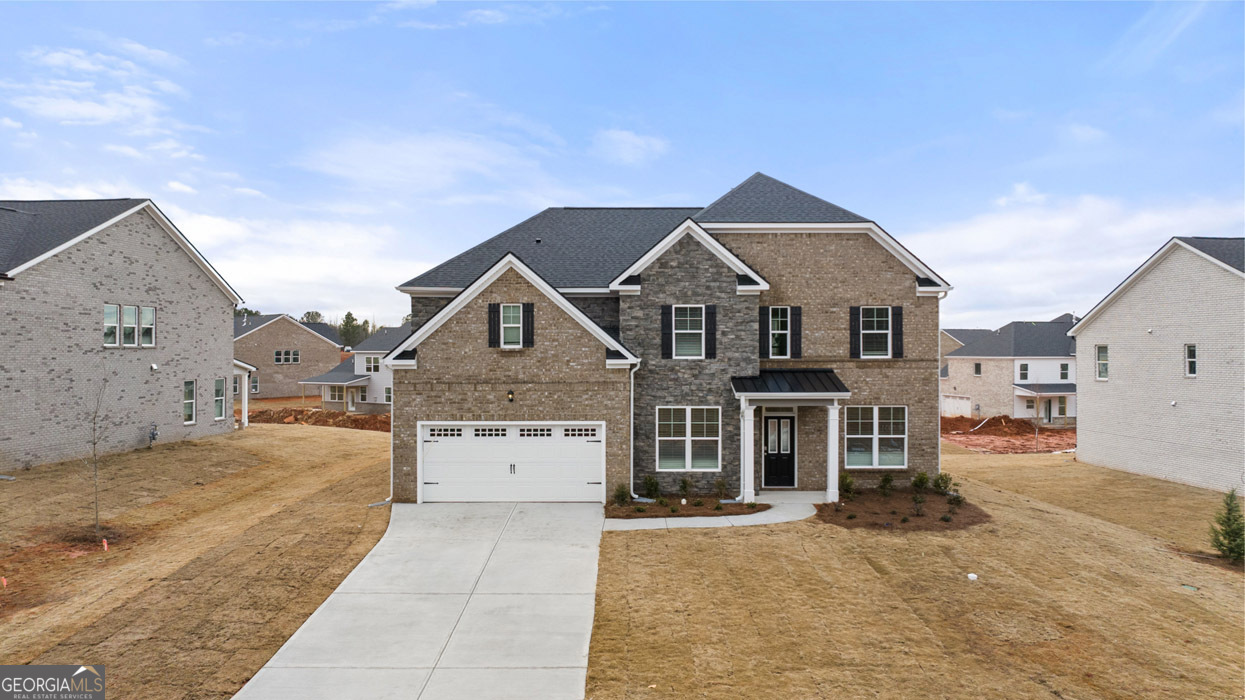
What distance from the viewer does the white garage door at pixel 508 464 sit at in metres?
16.0

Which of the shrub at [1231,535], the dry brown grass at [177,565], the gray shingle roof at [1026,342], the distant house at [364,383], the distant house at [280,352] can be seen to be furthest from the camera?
the distant house at [280,352]

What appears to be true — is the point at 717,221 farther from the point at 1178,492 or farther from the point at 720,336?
the point at 1178,492

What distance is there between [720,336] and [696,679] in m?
10.6

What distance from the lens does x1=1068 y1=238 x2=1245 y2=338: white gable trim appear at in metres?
20.6

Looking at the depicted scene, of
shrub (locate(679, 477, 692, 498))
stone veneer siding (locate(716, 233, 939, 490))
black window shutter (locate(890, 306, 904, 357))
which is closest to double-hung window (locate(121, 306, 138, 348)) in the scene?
shrub (locate(679, 477, 692, 498))

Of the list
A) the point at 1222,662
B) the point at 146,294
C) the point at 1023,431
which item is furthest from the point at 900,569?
the point at 1023,431

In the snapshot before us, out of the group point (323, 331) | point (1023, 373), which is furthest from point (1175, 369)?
point (323, 331)

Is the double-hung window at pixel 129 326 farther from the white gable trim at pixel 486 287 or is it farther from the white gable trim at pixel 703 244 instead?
the white gable trim at pixel 703 244

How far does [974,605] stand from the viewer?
34.0ft

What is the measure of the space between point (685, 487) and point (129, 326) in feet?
75.0

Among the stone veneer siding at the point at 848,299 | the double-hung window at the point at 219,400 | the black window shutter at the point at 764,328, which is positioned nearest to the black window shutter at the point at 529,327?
the stone veneer siding at the point at 848,299

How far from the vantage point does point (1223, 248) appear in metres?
21.7

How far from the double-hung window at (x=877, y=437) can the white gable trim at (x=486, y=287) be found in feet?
23.5

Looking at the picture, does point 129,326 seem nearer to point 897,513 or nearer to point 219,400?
point 219,400
